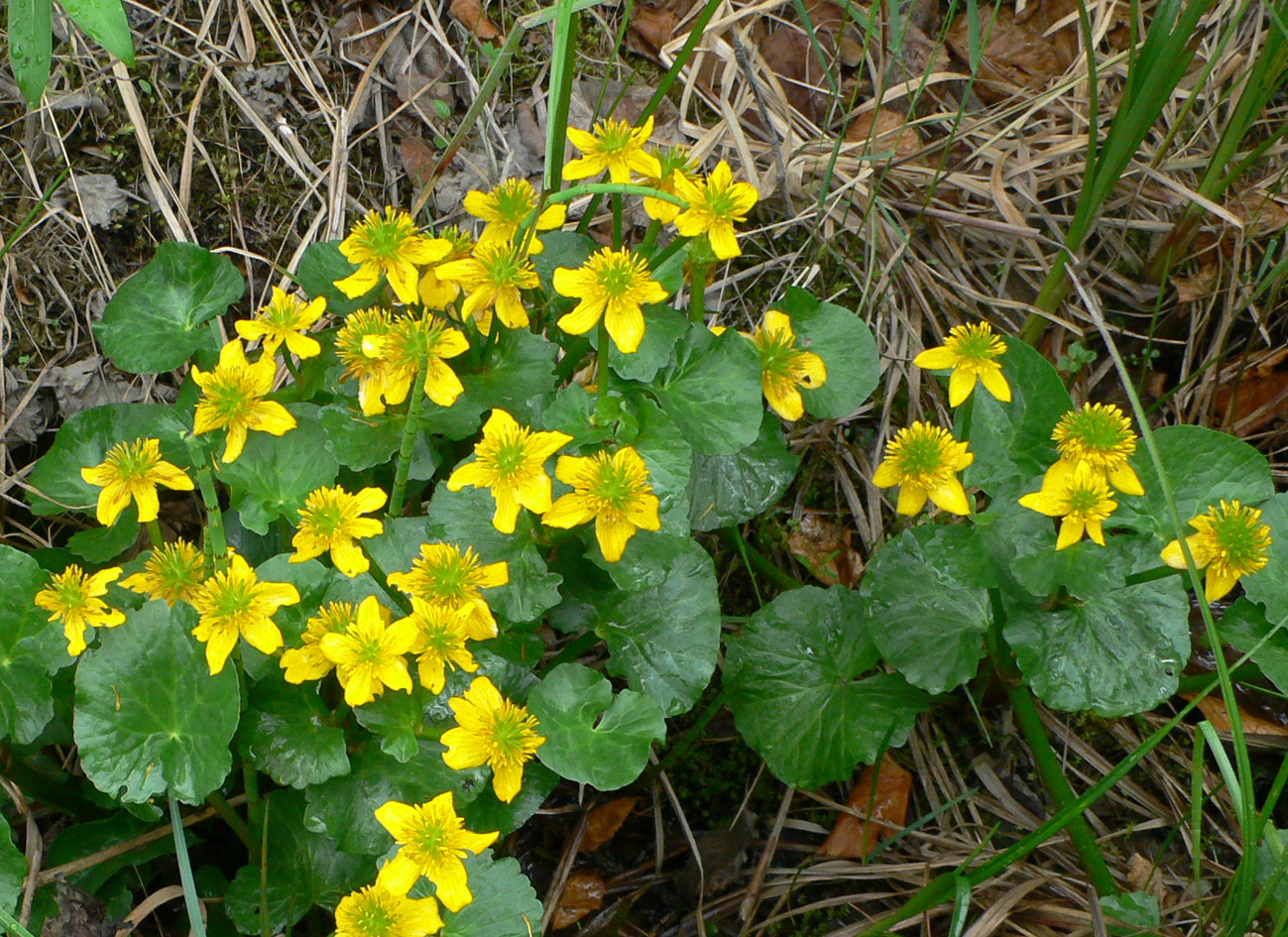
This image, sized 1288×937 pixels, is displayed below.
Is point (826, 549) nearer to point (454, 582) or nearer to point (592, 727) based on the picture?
point (592, 727)

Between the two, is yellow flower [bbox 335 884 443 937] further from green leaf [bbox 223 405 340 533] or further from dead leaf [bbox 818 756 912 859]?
dead leaf [bbox 818 756 912 859]

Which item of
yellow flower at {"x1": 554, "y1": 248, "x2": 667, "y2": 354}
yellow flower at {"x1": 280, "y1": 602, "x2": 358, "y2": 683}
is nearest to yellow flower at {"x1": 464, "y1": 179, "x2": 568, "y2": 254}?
yellow flower at {"x1": 554, "y1": 248, "x2": 667, "y2": 354}

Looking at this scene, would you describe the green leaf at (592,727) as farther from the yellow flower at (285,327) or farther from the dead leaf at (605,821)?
the yellow flower at (285,327)

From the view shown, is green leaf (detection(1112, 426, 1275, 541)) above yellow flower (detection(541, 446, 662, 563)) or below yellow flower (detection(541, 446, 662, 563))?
below

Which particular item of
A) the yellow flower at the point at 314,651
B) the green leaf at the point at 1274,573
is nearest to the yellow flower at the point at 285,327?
the yellow flower at the point at 314,651

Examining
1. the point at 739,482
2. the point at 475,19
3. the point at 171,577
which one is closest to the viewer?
the point at 171,577

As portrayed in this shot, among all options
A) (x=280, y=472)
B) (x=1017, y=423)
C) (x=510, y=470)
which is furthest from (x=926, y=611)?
(x=280, y=472)
